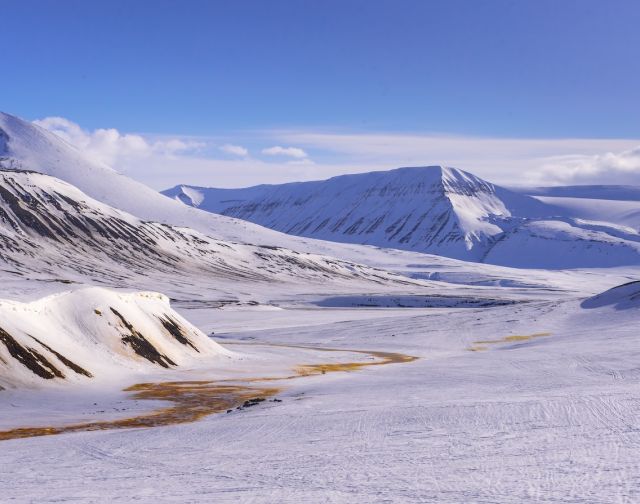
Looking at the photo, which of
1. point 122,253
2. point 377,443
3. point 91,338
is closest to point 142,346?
point 91,338

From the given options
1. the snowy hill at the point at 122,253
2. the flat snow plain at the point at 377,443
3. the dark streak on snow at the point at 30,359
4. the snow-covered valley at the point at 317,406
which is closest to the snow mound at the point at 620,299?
the snow-covered valley at the point at 317,406

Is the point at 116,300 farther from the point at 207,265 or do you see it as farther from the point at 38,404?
the point at 207,265

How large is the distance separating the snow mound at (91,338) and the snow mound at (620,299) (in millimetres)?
36345

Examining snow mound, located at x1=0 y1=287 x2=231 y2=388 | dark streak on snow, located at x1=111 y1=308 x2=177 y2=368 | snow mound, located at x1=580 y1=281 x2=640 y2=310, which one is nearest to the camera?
snow mound, located at x1=0 y1=287 x2=231 y2=388

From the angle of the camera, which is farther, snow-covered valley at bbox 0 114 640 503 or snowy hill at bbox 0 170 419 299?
snowy hill at bbox 0 170 419 299

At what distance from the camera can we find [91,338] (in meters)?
36.6

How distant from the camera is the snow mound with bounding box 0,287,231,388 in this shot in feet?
100

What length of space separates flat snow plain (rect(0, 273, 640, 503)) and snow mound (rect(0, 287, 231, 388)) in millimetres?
1885

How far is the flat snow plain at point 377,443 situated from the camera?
39.1 feet

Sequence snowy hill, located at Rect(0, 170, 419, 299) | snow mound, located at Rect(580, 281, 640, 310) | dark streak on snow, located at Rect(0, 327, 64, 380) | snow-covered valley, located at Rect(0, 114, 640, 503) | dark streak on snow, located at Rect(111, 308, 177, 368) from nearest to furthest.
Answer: snow-covered valley, located at Rect(0, 114, 640, 503) → dark streak on snow, located at Rect(0, 327, 64, 380) → dark streak on snow, located at Rect(111, 308, 177, 368) → snow mound, located at Rect(580, 281, 640, 310) → snowy hill, located at Rect(0, 170, 419, 299)

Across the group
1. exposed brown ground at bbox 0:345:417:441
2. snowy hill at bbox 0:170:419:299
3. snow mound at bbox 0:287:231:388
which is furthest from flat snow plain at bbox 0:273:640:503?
snowy hill at bbox 0:170:419:299

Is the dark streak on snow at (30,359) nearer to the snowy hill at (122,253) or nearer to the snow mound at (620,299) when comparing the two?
the snow mound at (620,299)

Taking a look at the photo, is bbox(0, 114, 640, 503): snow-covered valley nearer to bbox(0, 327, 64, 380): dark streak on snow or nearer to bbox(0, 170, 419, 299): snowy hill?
bbox(0, 327, 64, 380): dark streak on snow

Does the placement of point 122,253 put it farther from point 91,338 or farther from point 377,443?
point 377,443
